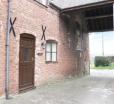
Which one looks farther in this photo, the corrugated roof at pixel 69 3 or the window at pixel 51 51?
the corrugated roof at pixel 69 3

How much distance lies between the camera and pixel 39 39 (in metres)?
8.09

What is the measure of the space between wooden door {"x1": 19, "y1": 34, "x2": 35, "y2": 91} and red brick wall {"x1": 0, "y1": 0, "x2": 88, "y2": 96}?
0.74ft

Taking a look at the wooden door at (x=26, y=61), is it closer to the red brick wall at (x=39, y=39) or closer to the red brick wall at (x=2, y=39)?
the red brick wall at (x=39, y=39)

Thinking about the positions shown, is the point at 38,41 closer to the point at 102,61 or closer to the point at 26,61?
the point at 26,61

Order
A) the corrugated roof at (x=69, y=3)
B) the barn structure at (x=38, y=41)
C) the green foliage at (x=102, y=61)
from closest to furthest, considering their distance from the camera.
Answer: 1. the barn structure at (x=38, y=41)
2. the corrugated roof at (x=69, y=3)
3. the green foliage at (x=102, y=61)

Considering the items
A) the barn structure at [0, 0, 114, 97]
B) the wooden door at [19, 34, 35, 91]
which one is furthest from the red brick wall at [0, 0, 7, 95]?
the wooden door at [19, 34, 35, 91]

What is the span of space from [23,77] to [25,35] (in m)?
1.58

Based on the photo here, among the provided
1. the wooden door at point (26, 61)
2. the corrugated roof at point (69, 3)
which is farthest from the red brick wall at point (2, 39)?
the corrugated roof at point (69, 3)

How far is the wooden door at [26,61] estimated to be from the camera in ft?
23.1

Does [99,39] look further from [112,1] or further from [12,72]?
[12,72]

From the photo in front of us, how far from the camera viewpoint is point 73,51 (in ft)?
39.3

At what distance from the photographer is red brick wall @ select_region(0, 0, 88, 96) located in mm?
6570

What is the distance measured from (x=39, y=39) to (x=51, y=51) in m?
1.44

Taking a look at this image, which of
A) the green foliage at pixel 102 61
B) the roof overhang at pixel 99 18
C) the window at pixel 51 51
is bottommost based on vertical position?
the green foliage at pixel 102 61
